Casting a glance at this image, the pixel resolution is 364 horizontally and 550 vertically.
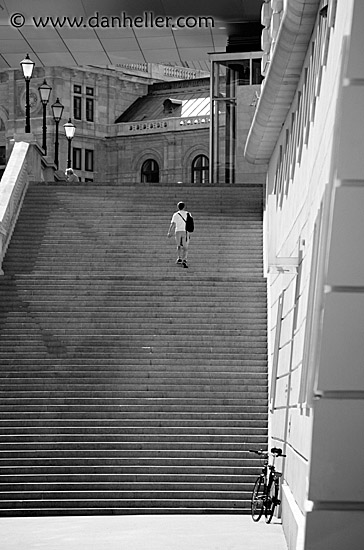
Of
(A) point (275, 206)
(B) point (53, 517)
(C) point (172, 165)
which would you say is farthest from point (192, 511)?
(C) point (172, 165)

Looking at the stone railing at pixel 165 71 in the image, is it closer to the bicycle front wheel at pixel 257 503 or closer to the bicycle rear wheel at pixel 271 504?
the bicycle front wheel at pixel 257 503

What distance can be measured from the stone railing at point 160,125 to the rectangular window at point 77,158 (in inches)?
118

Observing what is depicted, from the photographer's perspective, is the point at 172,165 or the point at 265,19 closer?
the point at 265,19

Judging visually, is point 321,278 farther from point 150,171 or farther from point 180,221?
point 150,171

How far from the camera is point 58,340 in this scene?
82.3 ft

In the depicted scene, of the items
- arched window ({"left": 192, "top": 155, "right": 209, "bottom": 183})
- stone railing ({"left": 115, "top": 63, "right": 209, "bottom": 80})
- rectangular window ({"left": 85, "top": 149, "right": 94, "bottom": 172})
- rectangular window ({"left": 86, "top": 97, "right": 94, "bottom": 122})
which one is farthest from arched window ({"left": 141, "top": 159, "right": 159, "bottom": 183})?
stone railing ({"left": 115, "top": 63, "right": 209, "bottom": 80})

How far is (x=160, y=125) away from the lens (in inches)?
3378

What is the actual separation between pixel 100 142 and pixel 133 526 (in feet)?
234

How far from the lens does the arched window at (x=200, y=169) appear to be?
82.6 m

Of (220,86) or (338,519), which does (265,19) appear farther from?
(220,86)

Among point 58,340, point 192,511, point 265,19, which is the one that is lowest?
point 192,511

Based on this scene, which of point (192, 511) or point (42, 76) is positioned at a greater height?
point (42, 76)

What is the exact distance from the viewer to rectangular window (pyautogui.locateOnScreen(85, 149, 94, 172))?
87125 millimetres

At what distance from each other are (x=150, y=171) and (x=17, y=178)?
53988 millimetres
